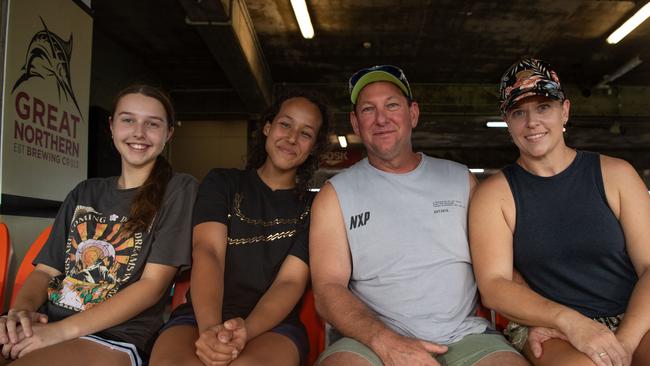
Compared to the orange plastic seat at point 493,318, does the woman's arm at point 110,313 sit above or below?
above

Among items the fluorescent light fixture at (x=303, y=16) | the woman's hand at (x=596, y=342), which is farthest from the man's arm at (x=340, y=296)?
the fluorescent light fixture at (x=303, y=16)

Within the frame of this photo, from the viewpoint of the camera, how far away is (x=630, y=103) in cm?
1158

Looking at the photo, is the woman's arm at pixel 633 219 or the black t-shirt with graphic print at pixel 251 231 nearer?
the woman's arm at pixel 633 219

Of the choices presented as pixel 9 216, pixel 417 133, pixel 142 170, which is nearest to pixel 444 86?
pixel 417 133

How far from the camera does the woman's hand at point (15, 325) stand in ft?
5.70

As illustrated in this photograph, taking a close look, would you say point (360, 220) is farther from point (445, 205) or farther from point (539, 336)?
point (539, 336)

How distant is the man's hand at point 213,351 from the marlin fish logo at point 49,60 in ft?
10.6

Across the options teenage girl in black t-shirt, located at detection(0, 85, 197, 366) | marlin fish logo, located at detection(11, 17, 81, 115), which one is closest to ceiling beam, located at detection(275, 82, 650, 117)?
marlin fish logo, located at detection(11, 17, 81, 115)

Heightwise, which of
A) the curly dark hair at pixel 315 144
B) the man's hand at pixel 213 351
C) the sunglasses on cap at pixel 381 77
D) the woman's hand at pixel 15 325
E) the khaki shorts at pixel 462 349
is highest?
the sunglasses on cap at pixel 381 77

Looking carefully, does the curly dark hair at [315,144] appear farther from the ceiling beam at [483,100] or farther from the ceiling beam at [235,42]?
the ceiling beam at [483,100]

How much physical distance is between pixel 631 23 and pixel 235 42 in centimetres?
561

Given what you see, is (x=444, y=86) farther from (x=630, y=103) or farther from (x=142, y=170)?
(x=142, y=170)

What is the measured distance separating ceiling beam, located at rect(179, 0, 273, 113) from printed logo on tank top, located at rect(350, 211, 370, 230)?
4465 millimetres

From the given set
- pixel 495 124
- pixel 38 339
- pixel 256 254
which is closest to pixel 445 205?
pixel 256 254
